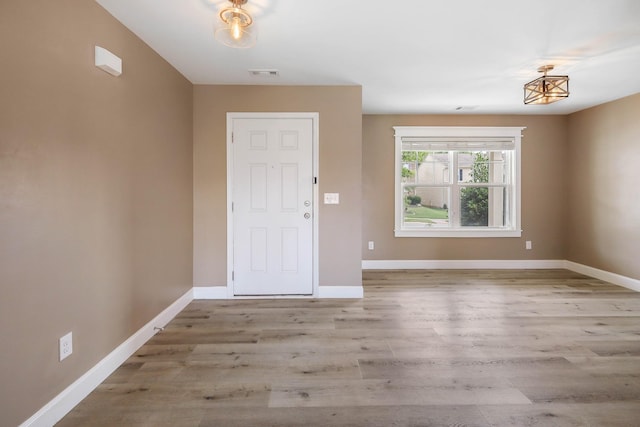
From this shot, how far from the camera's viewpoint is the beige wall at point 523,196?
16.6 ft

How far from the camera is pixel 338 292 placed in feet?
12.3

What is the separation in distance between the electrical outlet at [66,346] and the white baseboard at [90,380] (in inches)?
7.5

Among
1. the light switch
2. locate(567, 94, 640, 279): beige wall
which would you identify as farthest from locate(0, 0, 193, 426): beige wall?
locate(567, 94, 640, 279): beige wall

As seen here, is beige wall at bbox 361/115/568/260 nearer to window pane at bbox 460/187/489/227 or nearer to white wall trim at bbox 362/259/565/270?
white wall trim at bbox 362/259/565/270

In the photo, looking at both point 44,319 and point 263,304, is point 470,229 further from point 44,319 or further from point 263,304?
point 44,319

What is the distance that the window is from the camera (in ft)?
16.6

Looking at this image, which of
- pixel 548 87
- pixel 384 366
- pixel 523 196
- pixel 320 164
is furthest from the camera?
pixel 523 196

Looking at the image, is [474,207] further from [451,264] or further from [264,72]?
[264,72]

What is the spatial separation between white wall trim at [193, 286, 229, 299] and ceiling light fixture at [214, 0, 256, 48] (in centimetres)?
271

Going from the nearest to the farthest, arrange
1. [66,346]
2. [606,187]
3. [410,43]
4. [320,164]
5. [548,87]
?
1. [66,346]
2. [410,43]
3. [548,87]
4. [320,164]
5. [606,187]

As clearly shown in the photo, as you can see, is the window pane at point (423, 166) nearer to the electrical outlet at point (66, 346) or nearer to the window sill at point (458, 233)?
the window sill at point (458, 233)

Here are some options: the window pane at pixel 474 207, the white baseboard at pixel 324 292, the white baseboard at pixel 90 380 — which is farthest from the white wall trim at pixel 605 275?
the white baseboard at pixel 90 380

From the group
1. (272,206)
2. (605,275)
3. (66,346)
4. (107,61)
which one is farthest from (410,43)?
(605,275)

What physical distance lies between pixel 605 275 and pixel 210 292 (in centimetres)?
529
